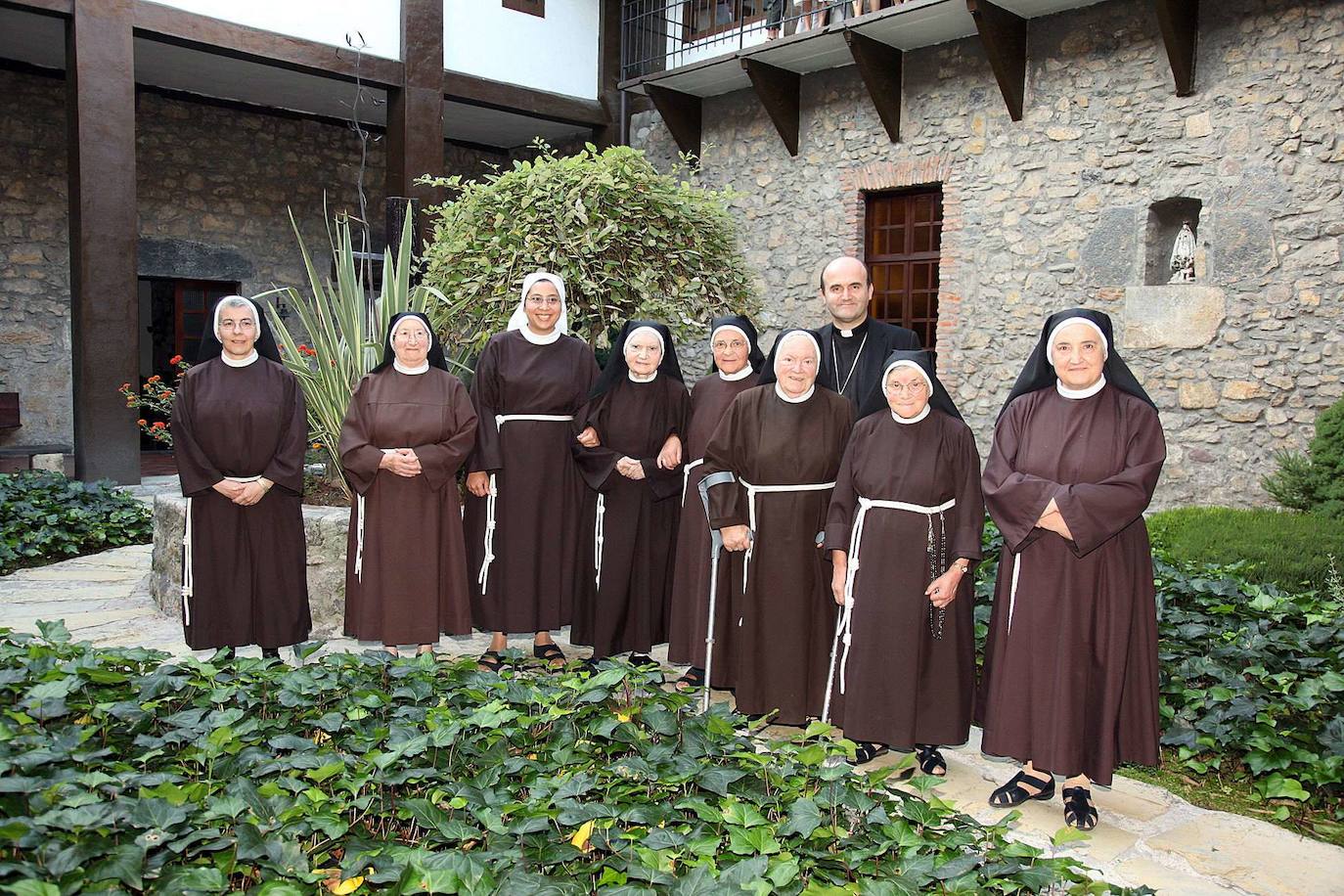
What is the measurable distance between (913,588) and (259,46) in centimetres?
875

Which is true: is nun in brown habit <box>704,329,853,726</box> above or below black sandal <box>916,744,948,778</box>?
above

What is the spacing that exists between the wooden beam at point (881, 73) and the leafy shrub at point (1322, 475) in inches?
188

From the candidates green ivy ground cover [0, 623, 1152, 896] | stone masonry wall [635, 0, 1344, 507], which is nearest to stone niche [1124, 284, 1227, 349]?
stone masonry wall [635, 0, 1344, 507]

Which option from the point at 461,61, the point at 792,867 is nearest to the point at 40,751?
the point at 792,867

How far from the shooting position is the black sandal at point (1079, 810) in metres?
3.11

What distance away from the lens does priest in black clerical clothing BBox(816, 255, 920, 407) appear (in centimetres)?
423

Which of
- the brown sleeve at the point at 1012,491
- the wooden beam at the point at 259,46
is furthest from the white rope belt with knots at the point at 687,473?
the wooden beam at the point at 259,46

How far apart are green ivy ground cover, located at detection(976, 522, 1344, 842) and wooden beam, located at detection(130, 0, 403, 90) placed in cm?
834

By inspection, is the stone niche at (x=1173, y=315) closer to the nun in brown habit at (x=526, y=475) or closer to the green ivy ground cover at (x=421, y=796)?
the nun in brown habit at (x=526, y=475)

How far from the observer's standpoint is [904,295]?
999 centimetres

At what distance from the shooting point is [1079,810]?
Answer: 3.13 m

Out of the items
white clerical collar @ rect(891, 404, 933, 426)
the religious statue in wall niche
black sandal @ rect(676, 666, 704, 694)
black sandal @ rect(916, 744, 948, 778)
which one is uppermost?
the religious statue in wall niche

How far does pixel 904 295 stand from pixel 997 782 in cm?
705

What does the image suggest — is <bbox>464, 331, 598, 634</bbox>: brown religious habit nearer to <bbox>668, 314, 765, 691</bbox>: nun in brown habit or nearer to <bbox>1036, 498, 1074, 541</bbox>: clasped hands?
<bbox>668, 314, 765, 691</bbox>: nun in brown habit
